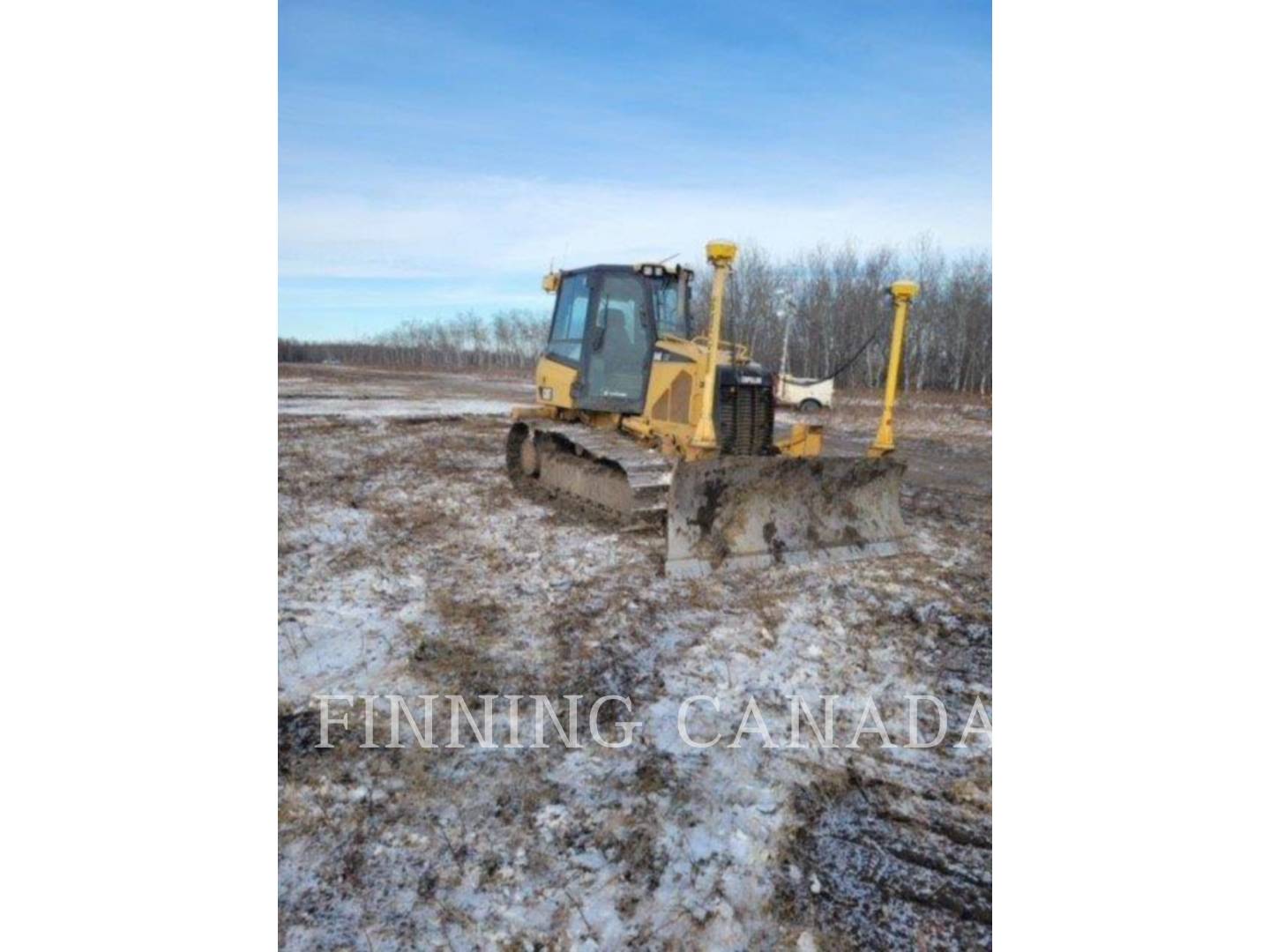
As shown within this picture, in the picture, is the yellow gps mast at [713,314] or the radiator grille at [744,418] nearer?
the yellow gps mast at [713,314]

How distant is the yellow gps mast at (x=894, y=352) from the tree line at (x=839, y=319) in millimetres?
71

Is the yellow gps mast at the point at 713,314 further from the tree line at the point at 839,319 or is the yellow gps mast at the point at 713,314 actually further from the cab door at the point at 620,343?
the cab door at the point at 620,343

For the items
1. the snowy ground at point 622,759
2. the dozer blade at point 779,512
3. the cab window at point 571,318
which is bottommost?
the snowy ground at point 622,759

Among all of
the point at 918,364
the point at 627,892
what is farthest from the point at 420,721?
the point at 918,364

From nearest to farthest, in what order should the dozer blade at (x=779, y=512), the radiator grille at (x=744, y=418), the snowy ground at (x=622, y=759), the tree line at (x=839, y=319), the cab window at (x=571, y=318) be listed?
the snowy ground at (x=622, y=759) → the tree line at (x=839, y=319) → the dozer blade at (x=779, y=512) → the radiator grille at (x=744, y=418) → the cab window at (x=571, y=318)

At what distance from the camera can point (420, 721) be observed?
2.72 meters

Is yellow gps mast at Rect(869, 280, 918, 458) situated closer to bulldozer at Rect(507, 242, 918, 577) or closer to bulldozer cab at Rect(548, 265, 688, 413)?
bulldozer at Rect(507, 242, 918, 577)

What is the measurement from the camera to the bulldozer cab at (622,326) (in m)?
5.29

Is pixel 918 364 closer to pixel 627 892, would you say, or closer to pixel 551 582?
pixel 551 582

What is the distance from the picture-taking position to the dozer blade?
13.8ft
